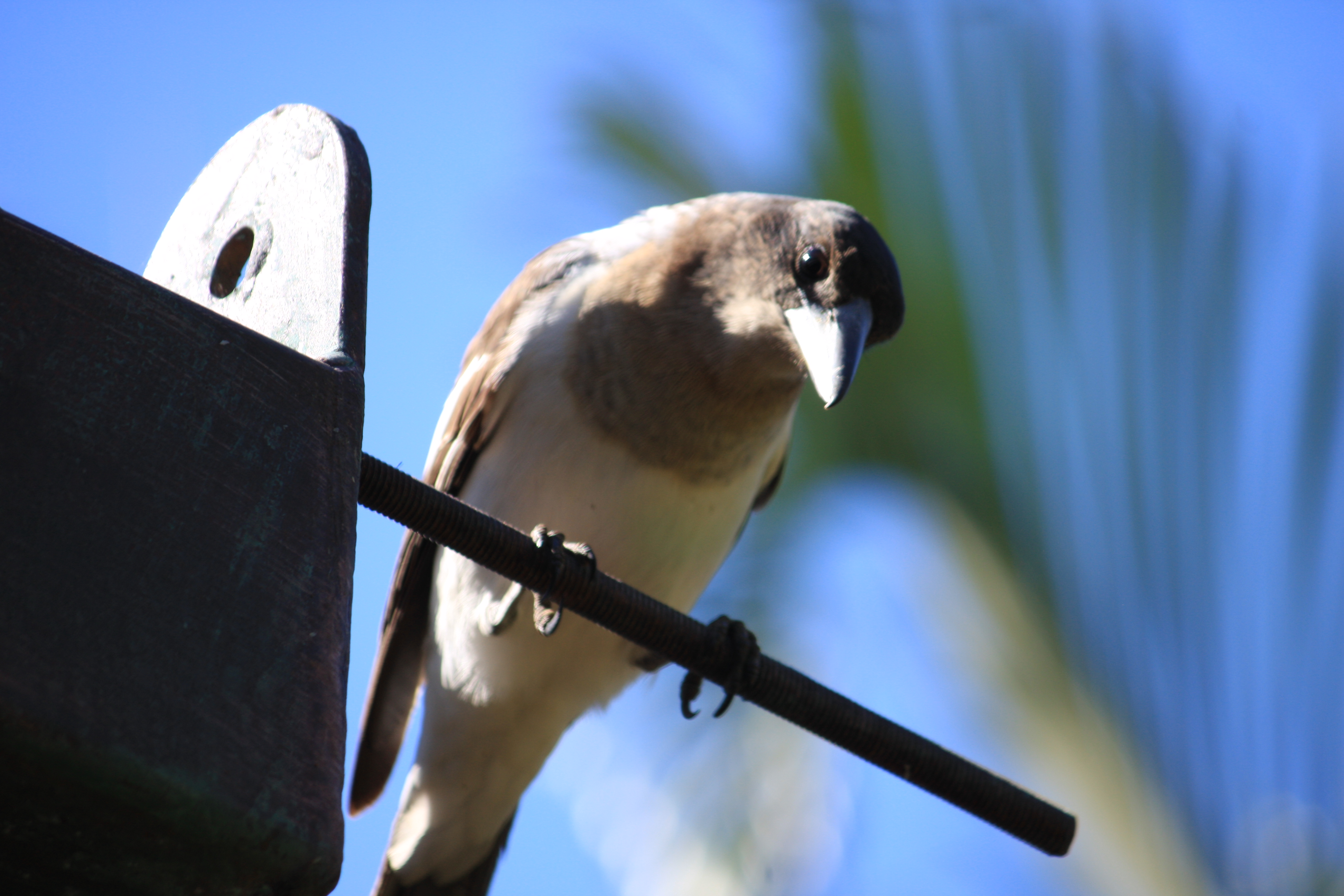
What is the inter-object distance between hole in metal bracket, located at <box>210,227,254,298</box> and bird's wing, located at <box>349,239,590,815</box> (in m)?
1.37

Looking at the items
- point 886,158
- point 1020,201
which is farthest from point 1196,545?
point 886,158

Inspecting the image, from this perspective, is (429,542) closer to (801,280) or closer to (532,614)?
(532,614)

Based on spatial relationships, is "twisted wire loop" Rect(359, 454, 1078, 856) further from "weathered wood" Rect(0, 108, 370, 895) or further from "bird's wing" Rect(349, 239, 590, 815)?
"bird's wing" Rect(349, 239, 590, 815)

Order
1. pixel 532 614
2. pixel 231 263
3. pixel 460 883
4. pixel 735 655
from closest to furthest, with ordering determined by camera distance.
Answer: pixel 231 263, pixel 735 655, pixel 532 614, pixel 460 883

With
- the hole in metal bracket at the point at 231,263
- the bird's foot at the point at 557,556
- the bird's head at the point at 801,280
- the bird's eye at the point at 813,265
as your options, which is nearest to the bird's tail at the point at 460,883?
the bird's foot at the point at 557,556

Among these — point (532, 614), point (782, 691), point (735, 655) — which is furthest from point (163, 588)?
point (532, 614)

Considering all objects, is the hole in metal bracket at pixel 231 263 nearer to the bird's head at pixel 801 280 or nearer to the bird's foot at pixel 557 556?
the bird's foot at pixel 557 556

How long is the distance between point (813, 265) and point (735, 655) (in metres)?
0.86

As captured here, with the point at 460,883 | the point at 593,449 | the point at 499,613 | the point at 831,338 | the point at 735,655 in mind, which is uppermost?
the point at 831,338

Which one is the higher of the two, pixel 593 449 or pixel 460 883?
pixel 593 449

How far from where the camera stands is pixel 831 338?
2.52 m

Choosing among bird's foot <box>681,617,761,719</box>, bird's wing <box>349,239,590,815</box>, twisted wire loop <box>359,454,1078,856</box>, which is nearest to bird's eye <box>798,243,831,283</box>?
bird's wing <box>349,239,590,815</box>

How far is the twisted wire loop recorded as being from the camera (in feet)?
5.08

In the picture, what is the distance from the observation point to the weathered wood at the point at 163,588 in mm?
758
